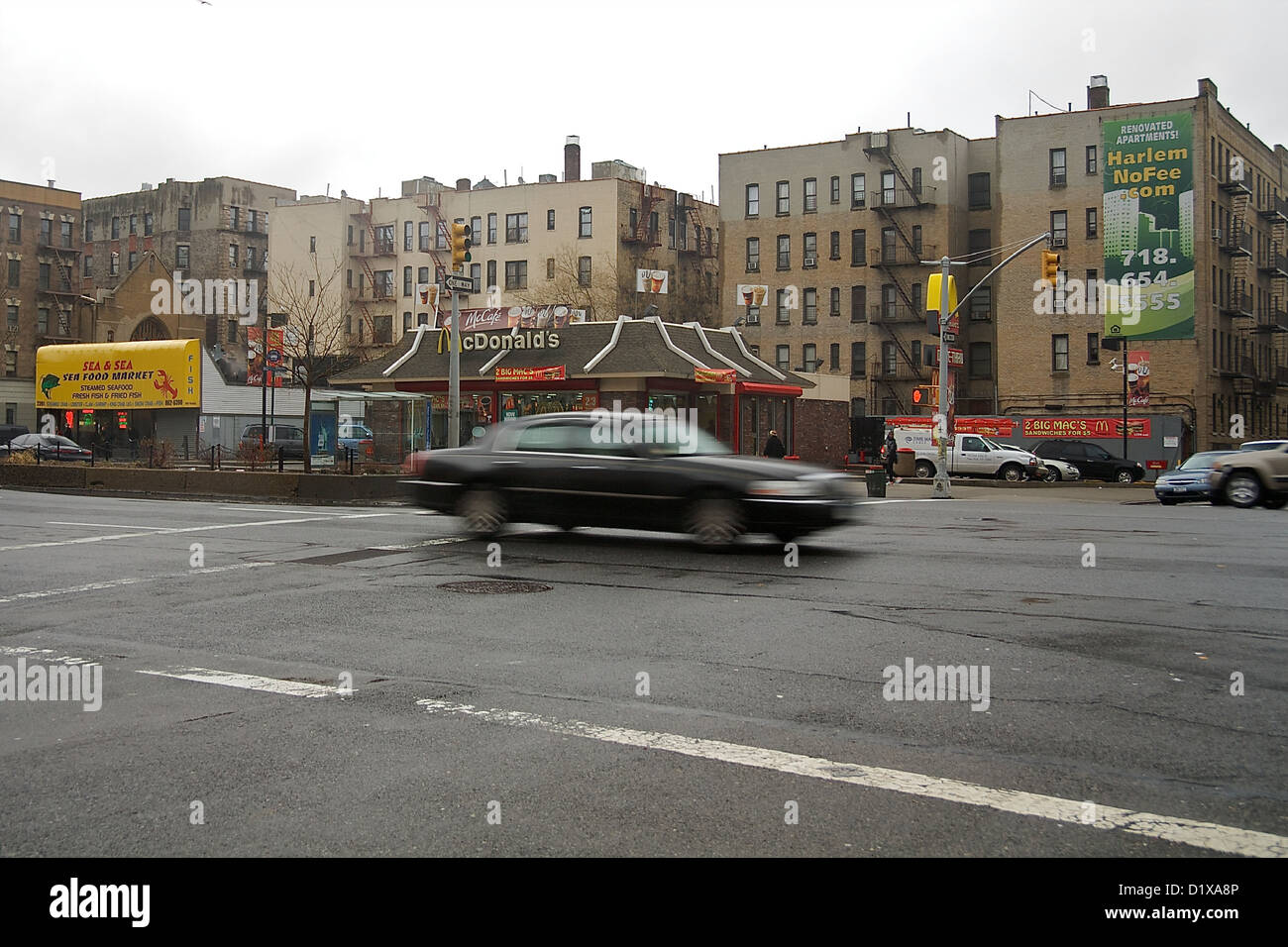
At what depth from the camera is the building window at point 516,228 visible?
77.5m

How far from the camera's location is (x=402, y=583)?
11.1 metres

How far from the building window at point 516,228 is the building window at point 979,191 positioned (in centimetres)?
2907

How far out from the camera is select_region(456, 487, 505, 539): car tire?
48.1 ft

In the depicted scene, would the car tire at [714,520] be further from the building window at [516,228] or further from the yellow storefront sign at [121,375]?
the building window at [516,228]

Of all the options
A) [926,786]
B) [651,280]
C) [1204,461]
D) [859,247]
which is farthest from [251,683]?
[859,247]

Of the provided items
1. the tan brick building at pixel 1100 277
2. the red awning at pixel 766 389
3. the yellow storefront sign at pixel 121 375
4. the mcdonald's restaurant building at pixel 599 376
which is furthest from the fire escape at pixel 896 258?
the yellow storefront sign at pixel 121 375

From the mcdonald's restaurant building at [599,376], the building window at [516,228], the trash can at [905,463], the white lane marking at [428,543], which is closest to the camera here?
the white lane marking at [428,543]

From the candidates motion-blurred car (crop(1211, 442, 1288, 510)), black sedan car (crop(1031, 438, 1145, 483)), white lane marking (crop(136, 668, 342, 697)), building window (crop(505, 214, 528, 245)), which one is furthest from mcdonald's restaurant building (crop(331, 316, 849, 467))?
building window (crop(505, 214, 528, 245))

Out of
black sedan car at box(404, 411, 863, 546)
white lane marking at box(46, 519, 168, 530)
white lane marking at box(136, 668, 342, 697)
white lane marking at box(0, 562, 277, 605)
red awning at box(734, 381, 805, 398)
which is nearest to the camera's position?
white lane marking at box(136, 668, 342, 697)

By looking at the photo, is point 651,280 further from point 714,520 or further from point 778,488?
point 778,488

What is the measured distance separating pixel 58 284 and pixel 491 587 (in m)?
74.8

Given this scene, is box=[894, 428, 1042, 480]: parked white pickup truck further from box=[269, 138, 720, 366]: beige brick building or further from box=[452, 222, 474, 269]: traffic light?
box=[269, 138, 720, 366]: beige brick building

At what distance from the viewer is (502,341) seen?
1658 inches
